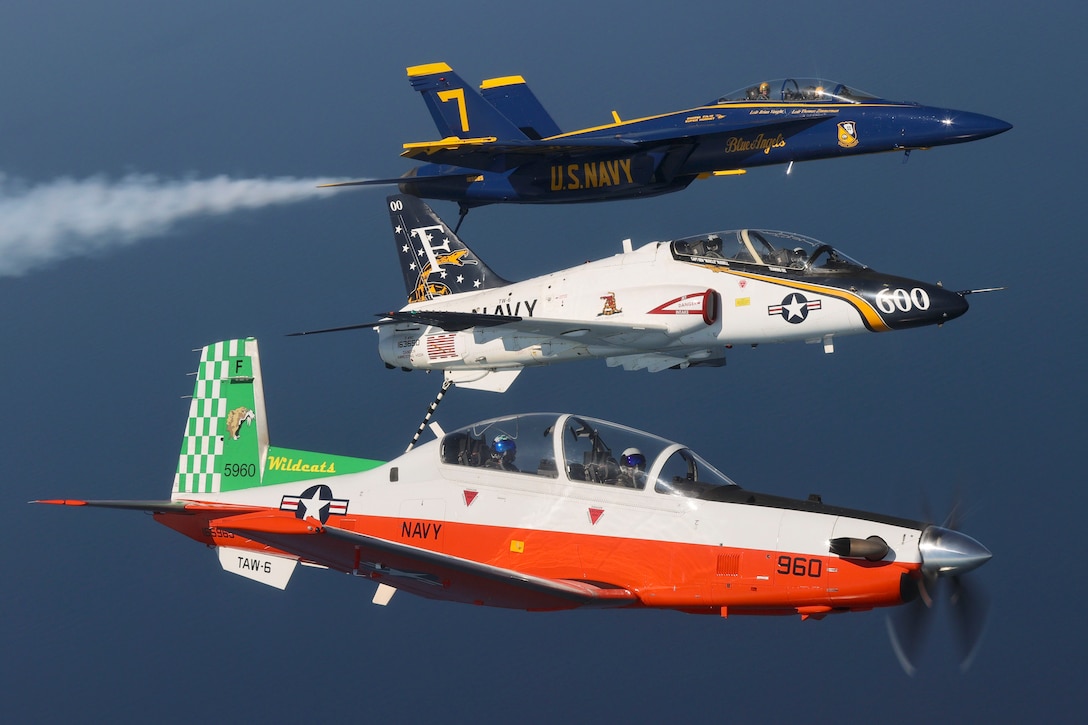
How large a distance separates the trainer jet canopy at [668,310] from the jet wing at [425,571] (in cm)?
524

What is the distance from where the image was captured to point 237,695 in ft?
130

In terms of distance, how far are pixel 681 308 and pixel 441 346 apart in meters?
3.93

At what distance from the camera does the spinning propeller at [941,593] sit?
49.2 feet

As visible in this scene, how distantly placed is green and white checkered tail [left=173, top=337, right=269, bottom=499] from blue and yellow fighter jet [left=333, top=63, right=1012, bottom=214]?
17.8ft

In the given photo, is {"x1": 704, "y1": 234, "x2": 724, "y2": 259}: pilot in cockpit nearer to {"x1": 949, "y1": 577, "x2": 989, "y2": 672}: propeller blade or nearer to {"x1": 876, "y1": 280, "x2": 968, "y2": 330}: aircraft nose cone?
{"x1": 876, "y1": 280, "x2": 968, "y2": 330}: aircraft nose cone

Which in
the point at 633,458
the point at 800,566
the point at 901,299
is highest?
the point at 901,299

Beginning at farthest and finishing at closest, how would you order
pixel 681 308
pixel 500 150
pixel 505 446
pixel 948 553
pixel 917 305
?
pixel 500 150
pixel 681 308
pixel 917 305
pixel 505 446
pixel 948 553

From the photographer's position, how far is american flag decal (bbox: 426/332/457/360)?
23641 millimetres

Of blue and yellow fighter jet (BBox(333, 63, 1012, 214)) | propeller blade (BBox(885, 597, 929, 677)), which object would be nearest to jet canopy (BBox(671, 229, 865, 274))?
blue and yellow fighter jet (BBox(333, 63, 1012, 214))

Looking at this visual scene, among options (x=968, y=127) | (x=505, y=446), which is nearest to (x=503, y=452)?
(x=505, y=446)

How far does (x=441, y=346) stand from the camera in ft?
77.8

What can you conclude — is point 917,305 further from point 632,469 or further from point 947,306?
point 632,469

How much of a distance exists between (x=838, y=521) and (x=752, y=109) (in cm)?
992

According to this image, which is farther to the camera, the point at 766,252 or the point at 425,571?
the point at 766,252
